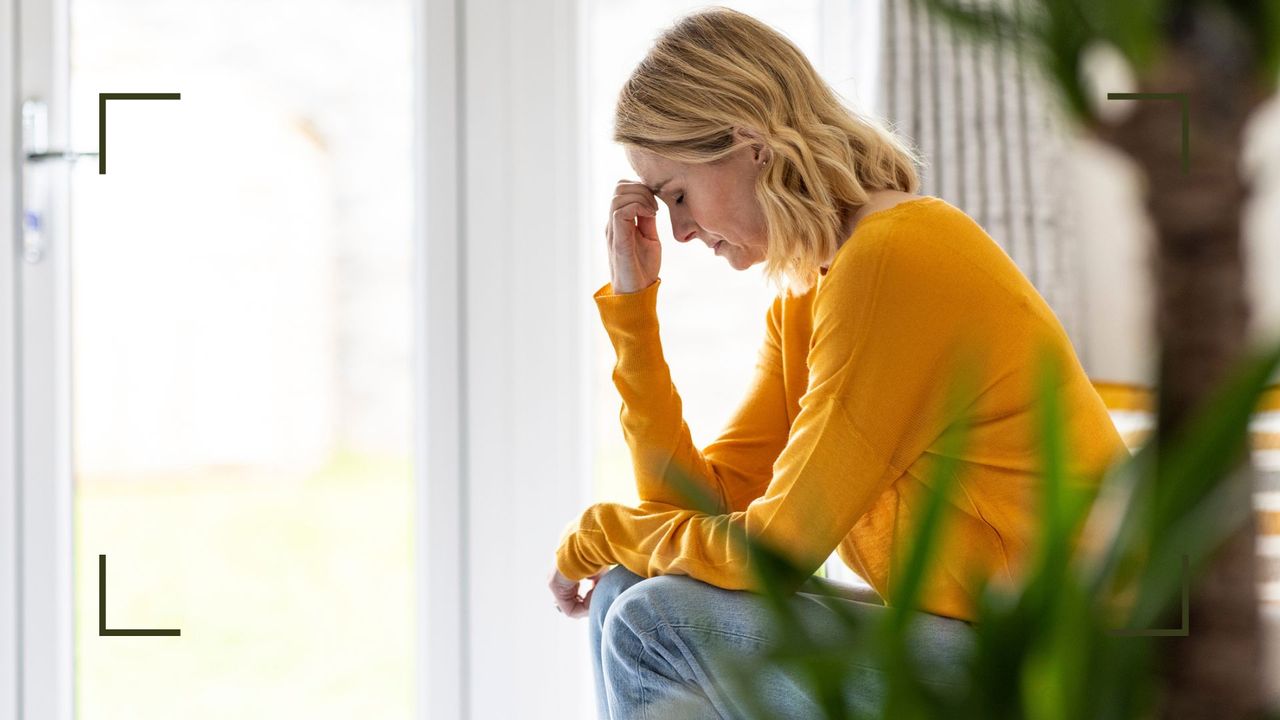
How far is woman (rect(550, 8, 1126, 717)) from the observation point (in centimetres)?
120

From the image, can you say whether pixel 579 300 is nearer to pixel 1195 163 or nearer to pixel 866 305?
pixel 866 305

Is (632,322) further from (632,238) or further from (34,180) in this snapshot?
(34,180)

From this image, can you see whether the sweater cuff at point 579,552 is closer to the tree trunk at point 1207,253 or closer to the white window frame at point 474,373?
the white window frame at point 474,373

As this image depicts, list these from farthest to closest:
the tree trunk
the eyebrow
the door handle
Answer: the door handle, the eyebrow, the tree trunk

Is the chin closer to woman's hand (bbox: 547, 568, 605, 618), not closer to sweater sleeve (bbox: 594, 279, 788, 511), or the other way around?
sweater sleeve (bbox: 594, 279, 788, 511)

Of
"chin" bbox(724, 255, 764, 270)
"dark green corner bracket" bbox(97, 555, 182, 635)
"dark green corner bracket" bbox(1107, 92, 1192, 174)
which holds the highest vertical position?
"chin" bbox(724, 255, 764, 270)

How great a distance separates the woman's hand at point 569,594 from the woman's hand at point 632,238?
0.42 metres

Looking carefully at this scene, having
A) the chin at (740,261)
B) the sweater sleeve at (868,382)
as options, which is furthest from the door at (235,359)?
the sweater sleeve at (868,382)

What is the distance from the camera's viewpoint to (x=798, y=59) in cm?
142

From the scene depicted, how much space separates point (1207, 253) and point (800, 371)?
1373 mm

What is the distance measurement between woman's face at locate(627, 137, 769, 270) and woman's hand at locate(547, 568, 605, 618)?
48 centimetres

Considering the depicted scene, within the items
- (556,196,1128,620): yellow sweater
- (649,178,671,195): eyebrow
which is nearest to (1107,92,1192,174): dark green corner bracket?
(556,196,1128,620): yellow sweater

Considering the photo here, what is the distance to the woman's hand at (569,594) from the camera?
160 centimetres

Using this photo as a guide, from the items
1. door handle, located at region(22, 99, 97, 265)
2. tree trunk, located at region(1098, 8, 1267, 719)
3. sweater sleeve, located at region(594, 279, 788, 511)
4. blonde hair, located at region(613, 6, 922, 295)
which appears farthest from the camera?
door handle, located at region(22, 99, 97, 265)
